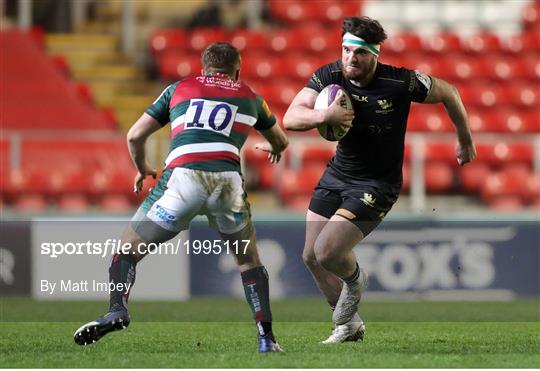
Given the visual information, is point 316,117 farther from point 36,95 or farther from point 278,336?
point 36,95

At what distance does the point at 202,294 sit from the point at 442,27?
30.6ft

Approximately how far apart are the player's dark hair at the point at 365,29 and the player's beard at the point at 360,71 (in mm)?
149

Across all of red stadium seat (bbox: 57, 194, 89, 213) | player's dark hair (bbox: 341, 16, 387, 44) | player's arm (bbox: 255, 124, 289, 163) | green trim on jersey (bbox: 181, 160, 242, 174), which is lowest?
red stadium seat (bbox: 57, 194, 89, 213)

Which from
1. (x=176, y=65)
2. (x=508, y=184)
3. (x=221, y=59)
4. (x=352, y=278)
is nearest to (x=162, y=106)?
(x=221, y=59)

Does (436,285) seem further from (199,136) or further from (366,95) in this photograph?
(199,136)

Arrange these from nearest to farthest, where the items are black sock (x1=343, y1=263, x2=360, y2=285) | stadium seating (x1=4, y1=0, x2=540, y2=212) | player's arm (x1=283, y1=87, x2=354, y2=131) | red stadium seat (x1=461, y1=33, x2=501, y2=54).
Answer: player's arm (x1=283, y1=87, x2=354, y2=131) → black sock (x1=343, y1=263, x2=360, y2=285) → stadium seating (x1=4, y1=0, x2=540, y2=212) → red stadium seat (x1=461, y1=33, x2=501, y2=54)

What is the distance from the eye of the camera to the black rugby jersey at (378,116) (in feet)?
25.7

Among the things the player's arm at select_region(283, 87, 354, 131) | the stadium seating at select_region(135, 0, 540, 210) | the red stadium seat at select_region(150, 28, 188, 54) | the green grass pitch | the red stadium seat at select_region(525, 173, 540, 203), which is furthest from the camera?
the red stadium seat at select_region(150, 28, 188, 54)

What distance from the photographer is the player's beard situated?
7.67 metres

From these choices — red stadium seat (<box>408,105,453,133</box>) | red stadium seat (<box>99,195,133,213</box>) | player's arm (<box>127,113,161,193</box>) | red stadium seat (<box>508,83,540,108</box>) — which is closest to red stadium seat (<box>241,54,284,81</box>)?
red stadium seat (<box>408,105,453,133</box>)

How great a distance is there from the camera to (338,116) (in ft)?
23.9

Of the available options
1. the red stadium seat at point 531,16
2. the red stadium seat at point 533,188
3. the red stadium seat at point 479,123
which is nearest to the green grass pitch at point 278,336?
the red stadium seat at point 533,188

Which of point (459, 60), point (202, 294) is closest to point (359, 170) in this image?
point (202, 294)

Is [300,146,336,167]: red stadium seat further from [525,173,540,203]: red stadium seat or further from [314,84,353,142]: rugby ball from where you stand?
[314,84,353,142]: rugby ball
